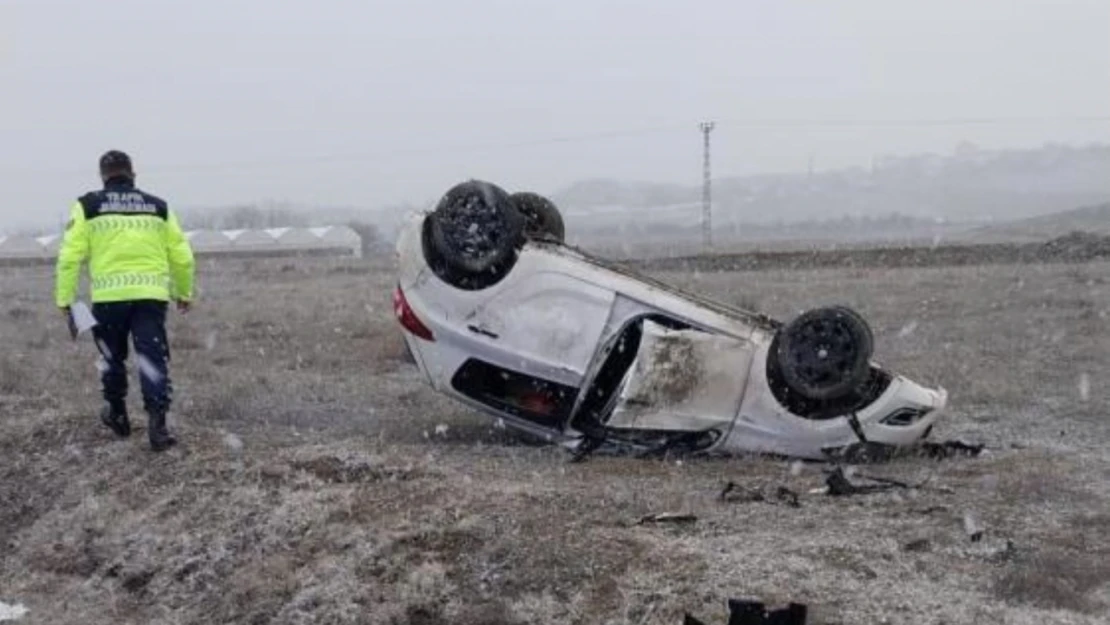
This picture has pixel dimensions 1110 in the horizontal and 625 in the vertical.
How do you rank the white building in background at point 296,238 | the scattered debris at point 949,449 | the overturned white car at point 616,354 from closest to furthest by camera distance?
1. the overturned white car at point 616,354
2. the scattered debris at point 949,449
3. the white building in background at point 296,238

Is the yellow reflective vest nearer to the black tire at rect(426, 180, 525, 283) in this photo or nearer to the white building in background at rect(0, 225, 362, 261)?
the black tire at rect(426, 180, 525, 283)

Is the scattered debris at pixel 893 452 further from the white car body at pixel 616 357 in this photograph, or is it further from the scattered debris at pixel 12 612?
the scattered debris at pixel 12 612

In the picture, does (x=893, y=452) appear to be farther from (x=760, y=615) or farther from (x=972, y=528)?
(x=760, y=615)

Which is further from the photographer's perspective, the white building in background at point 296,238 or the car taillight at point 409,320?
the white building in background at point 296,238

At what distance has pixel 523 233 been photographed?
26.6 feet

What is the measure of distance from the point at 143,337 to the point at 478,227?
2029mm

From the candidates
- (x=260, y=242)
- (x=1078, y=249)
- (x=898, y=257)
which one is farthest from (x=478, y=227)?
(x=260, y=242)

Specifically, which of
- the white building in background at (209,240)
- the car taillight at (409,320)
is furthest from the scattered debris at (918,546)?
the white building in background at (209,240)

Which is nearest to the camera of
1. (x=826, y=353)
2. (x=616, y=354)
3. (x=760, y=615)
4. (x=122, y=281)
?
(x=760, y=615)

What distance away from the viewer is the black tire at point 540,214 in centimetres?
891

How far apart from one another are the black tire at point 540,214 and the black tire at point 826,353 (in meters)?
1.92

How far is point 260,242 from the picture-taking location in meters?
81.4

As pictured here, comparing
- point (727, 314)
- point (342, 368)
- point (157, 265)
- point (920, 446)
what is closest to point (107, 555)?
point (157, 265)

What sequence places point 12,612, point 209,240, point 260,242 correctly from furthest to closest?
1. point 209,240
2. point 260,242
3. point 12,612
